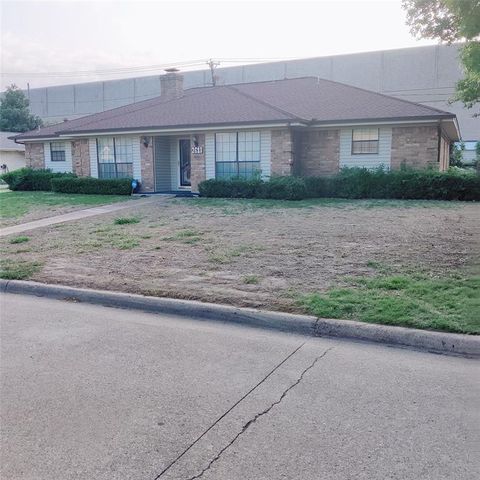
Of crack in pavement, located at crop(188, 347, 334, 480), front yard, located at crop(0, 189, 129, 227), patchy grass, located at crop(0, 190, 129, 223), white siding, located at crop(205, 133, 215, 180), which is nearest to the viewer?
crack in pavement, located at crop(188, 347, 334, 480)

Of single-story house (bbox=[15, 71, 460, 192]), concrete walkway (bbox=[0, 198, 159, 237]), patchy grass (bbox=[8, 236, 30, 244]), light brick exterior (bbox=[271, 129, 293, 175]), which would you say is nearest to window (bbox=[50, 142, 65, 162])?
single-story house (bbox=[15, 71, 460, 192])

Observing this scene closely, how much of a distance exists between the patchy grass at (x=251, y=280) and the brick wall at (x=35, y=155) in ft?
79.5

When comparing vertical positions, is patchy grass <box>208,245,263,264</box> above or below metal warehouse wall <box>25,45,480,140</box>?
below

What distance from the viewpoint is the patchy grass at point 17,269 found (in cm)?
770

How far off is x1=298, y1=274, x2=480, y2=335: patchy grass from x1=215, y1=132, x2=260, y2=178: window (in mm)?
14299

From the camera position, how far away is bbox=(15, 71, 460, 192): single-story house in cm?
1958

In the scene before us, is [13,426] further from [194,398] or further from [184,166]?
[184,166]

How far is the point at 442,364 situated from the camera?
450 centimetres

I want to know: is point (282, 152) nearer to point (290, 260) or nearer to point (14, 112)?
point (290, 260)

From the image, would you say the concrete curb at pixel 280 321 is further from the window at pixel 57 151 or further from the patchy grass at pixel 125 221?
the window at pixel 57 151

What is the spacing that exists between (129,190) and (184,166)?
299 cm

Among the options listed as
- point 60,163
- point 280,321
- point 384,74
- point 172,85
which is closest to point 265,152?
point 172,85

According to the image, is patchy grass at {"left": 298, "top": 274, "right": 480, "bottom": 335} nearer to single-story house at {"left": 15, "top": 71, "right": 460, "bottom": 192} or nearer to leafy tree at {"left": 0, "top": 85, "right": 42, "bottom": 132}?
single-story house at {"left": 15, "top": 71, "right": 460, "bottom": 192}

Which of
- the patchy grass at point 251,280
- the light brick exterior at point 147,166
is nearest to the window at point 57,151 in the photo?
the light brick exterior at point 147,166
